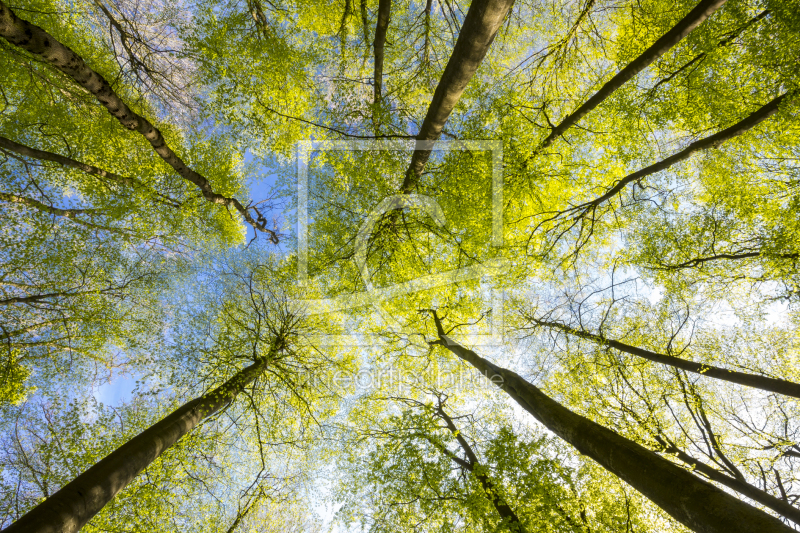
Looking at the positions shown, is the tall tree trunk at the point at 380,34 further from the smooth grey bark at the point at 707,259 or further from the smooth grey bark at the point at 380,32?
the smooth grey bark at the point at 707,259

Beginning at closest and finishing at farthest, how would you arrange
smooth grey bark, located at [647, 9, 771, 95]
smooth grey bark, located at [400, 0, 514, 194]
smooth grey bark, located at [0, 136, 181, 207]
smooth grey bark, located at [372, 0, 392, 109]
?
smooth grey bark, located at [400, 0, 514, 194], smooth grey bark, located at [647, 9, 771, 95], smooth grey bark, located at [372, 0, 392, 109], smooth grey bark, located at [0, 136, 181, 207]

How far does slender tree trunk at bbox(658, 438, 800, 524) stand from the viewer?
5168mm

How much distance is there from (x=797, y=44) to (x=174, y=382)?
15.6 metres

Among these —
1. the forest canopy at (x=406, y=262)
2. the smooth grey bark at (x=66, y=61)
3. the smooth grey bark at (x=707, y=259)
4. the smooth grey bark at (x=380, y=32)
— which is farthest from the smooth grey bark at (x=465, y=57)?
the smooth grey bark at (x=707, y=259)

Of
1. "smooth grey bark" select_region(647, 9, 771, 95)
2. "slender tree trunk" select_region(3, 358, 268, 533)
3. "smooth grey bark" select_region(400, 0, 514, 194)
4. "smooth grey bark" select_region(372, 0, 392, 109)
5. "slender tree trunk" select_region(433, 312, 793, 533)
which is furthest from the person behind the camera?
"smooth grey bark" select_region(372, 0, 392, 109)

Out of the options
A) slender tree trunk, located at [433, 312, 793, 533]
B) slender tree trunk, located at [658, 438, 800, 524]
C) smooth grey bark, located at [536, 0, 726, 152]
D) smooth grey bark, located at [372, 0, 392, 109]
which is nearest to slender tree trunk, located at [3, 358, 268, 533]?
slender tree trunk, located at [433, 312, 793, 533]

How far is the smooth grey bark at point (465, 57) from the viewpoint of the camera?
361cm

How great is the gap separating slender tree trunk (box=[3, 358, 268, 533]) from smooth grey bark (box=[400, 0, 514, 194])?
266 inches

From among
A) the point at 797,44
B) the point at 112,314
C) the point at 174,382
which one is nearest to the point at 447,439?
the point at 174,382

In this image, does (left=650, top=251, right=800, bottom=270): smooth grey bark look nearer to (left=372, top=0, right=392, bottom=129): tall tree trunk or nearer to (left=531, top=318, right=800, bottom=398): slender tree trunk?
(left=531, top=318, right=800, bottom=398): slender tree trunk

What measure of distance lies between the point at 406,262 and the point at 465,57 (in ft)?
17.3

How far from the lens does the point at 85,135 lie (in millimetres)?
9594

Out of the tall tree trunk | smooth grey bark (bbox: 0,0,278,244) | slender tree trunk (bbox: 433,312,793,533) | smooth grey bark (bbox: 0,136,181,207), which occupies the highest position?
smooth grey bark (bbox: 0,136,181,207)

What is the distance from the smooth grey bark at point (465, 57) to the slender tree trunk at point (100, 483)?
266 inches
